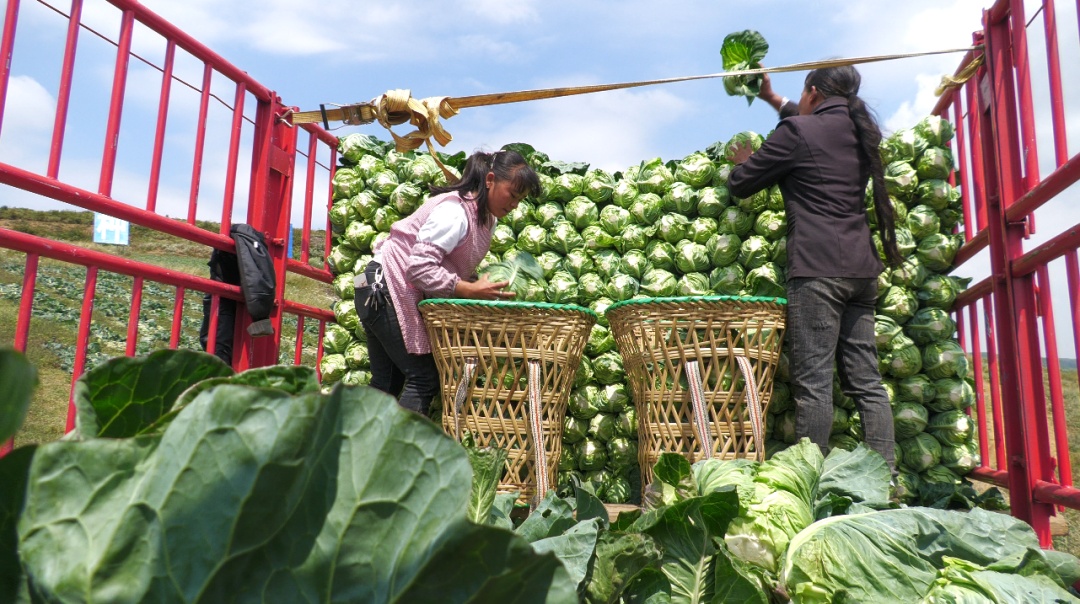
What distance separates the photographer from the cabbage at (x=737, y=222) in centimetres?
354

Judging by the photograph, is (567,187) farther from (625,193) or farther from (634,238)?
(634,238)

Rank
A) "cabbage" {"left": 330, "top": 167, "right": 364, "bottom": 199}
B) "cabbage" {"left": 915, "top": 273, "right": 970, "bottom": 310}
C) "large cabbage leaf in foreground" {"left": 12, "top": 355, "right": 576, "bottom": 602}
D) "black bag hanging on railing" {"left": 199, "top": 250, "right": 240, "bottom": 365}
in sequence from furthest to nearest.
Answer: "cabbage" {"left": 330, "top": 167, "right": 364, "bottom": 199} → "cabbage" {"left": 915, "top": 273, "right": 970, "bottom": 310} → "black bag hanging on railing" {"left": 199, "top": 250, "right": 240, "bottom": 365} → "large cabbage leaf in foreground" {"left": 12, "top": 355, "right": 576, "bottom": 602}

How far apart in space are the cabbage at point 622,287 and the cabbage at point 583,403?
48 cm

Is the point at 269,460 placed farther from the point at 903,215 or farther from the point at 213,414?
the point at 903,215

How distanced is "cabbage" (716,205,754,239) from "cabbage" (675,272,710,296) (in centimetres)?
26

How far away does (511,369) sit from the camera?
3.04 metres

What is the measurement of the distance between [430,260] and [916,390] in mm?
2266

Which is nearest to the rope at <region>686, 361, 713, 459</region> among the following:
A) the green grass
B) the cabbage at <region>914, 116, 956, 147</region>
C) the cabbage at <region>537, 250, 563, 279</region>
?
the cabbage at <region>537, 250, 563, 279</region>

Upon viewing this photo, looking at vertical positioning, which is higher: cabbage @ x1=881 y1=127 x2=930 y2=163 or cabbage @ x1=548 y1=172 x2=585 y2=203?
cabbage @ x1=881 y1=127 x2=930 y2=163

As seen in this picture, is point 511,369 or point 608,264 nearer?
point 511,369

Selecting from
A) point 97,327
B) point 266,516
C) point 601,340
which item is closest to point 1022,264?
point 601,340

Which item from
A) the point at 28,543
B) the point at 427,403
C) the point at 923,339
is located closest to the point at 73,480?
the point at 28,543

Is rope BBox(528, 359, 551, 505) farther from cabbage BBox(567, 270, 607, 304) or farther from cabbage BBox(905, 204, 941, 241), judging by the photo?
cabbage BBox(905, 204, 941, 241)

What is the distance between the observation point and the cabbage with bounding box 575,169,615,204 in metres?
3.96
